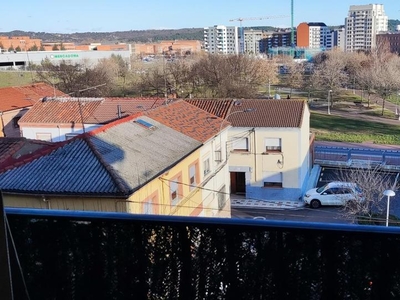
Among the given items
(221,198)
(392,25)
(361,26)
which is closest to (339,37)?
(361,26)

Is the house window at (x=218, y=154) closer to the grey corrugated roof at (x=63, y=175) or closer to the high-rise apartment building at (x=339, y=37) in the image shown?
the grey corrugated roof at (x=63, y=175)

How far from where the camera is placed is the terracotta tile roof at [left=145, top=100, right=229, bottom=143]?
9.56 meters

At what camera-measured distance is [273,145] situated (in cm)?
1316

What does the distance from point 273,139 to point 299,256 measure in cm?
1174

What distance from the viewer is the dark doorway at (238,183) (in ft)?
45.1

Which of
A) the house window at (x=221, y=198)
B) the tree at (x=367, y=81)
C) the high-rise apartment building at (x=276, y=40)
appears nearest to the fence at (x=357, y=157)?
the house window at (x=221, y=198)

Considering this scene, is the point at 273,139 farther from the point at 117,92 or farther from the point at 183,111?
the point at 117,92

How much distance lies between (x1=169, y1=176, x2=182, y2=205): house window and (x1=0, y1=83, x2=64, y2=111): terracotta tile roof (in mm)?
9227

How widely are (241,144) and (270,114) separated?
1.14 m

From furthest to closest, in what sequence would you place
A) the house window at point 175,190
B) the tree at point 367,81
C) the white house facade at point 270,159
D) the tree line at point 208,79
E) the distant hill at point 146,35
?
the distant hill at point 146,35 → the tree at point 367,81 → the tree line at point 208,79 → the white house facade at point 270,159 → the house window at point 175,190

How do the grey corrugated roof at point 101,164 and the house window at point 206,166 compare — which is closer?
the grey corrugated roof at point 101,164

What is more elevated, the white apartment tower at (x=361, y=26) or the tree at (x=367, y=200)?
the white apartment tower at (x=361, y=26)

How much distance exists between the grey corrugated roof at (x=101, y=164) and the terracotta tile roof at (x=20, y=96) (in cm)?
859

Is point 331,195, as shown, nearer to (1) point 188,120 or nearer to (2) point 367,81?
(1) point 188,120
